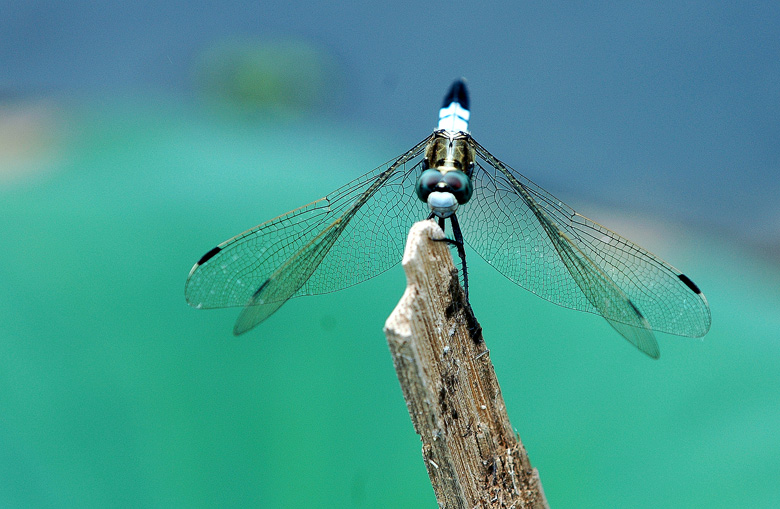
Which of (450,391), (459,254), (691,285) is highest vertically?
(459,254)

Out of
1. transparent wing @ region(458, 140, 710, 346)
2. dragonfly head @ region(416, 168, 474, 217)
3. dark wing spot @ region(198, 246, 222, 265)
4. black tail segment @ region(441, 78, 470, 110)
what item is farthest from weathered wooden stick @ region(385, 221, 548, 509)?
black tail segment @ region(441, 78, 470, 110)

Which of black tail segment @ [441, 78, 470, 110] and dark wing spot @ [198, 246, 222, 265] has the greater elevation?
black tail segment @ [441, 78, 470, 110]

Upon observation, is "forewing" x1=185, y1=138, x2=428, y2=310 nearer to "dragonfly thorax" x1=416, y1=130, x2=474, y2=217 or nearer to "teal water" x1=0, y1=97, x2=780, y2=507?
"dragonfly thorax" x1=416, y1=130, x2=474, y2=217

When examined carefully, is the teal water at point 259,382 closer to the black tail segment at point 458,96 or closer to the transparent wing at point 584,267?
Result: the transparent wing at point 584,267

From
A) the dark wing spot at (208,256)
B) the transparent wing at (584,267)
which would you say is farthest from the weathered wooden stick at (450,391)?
the dark wing spot at (208,256)

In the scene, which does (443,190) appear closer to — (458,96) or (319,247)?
(319,247)

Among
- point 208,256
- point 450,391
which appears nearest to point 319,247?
point 208,256
